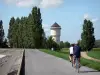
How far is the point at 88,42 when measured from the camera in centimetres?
13075

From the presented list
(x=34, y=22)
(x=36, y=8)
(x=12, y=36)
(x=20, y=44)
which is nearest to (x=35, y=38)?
(x=34, y=22)

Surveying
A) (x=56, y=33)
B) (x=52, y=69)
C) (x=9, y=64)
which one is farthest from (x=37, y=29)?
(x=52, y=69)

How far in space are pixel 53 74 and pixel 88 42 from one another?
11096 centimetres

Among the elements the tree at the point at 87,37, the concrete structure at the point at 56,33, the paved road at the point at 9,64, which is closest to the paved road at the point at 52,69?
the paved road at the point at 9,64

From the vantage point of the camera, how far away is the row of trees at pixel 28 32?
126 meters

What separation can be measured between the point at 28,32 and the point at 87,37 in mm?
23506

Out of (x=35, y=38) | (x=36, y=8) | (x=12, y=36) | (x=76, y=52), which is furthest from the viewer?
(x=12, y=36)

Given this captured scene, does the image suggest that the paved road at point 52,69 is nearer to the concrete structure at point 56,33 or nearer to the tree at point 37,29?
the tree at point 37,29

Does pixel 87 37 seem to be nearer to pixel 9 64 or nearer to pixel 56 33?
pixel 56 33

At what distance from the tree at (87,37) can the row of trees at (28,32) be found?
15.8m

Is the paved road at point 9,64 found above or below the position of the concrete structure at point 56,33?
below

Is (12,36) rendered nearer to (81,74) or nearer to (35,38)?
(35,38)

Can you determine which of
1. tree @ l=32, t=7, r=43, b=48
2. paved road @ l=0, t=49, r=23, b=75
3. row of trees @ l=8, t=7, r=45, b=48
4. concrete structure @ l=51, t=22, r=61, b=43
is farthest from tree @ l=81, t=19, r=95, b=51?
paved road @ l=0, t=49, r=23, b=75

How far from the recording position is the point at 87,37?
133 meters
